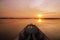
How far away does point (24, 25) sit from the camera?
3.06 ft

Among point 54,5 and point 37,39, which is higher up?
point 54,5

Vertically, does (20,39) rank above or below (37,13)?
below

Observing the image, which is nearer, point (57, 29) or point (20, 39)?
point (20, 39)

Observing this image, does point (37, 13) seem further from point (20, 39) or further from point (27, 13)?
point (20, 39)

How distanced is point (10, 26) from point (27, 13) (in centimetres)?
14

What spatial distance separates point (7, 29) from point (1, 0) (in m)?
0.19

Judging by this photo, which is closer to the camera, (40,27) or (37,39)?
(37,39)

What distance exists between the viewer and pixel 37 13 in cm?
94

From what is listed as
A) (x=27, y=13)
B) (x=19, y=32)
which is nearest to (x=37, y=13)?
(x=27, y=13)

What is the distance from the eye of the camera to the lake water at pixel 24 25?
92 centimetres

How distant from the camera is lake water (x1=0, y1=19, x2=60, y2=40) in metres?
0.92

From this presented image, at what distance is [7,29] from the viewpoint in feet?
3.06

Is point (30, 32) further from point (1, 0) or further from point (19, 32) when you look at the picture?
point (1, 0)

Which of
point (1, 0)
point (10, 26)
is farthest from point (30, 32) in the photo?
point (1, 0)
